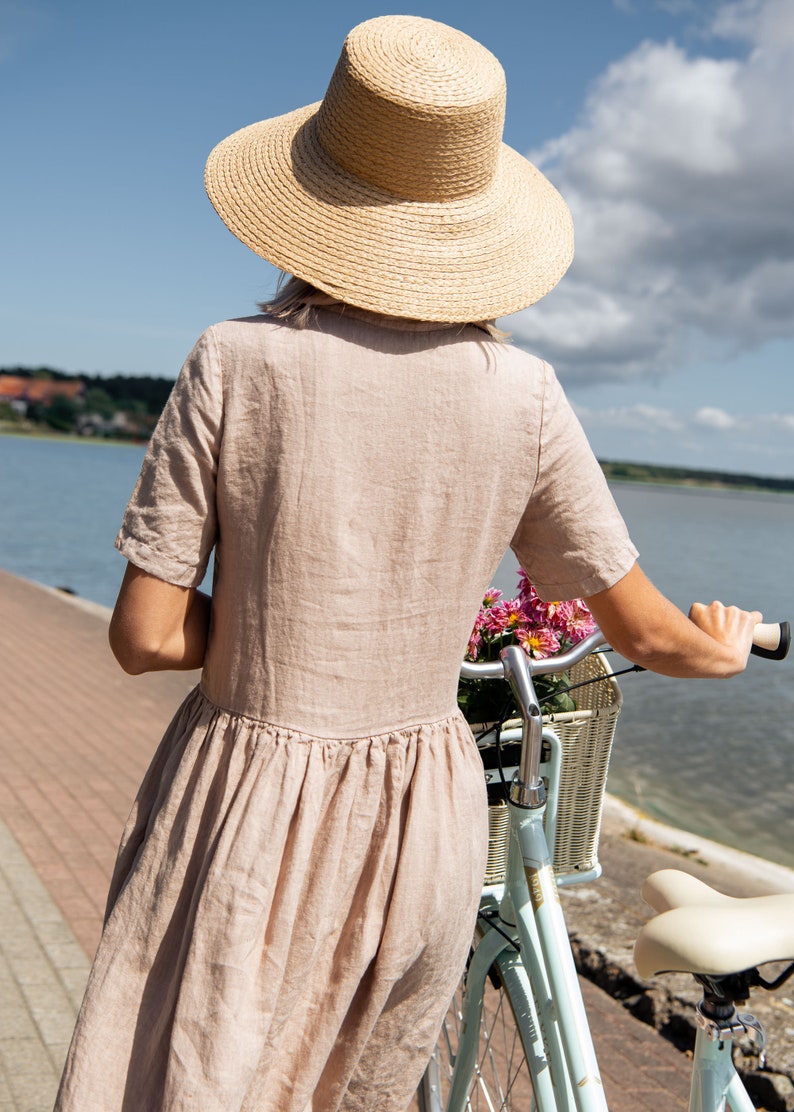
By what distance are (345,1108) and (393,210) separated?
1.43 meters

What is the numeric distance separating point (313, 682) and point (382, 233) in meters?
0.66

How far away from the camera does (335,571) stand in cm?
160

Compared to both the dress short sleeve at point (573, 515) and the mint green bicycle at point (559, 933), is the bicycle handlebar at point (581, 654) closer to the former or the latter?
the mint green bicycle at point (559, 933)

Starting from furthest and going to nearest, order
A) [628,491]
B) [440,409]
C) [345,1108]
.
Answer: [628,491], [345,1108], [440,409]

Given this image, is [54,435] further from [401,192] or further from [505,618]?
[401,192]

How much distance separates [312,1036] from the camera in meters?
1.71

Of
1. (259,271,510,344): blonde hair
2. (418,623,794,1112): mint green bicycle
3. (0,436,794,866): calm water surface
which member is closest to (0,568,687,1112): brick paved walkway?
(418,623,794,1112): mint green bicycle

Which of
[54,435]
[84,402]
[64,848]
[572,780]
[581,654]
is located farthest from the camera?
[54,435]

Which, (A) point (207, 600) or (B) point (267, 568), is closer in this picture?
(B) point (267, 568)

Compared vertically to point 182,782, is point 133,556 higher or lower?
higher

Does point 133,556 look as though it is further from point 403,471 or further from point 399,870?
point 399,870

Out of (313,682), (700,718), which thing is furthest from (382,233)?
(700,718)

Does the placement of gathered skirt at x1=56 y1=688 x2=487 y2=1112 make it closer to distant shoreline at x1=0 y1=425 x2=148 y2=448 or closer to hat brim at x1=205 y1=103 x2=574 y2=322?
hat brim at x1=205 y1=103 x2=574 y2=322

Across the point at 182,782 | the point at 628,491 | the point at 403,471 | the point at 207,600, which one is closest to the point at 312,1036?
the point at 182,782
